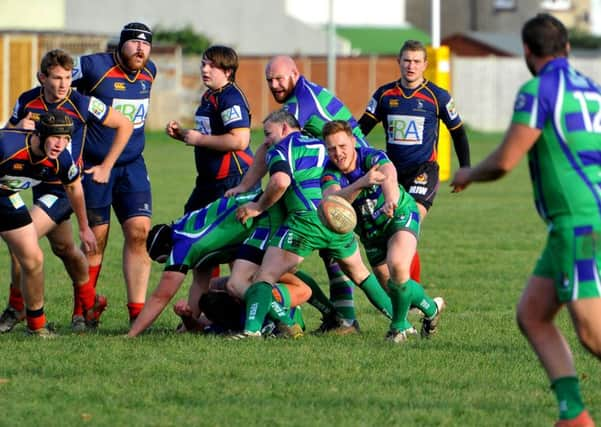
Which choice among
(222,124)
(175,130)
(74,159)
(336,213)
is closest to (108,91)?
(175,130)

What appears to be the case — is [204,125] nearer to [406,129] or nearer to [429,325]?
[406,129]

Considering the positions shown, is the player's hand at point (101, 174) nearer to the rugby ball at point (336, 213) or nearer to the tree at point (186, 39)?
the rugby ball at point (336, 213)

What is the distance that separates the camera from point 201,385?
297 inches

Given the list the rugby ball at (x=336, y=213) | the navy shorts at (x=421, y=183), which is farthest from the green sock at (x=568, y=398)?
the navy shorts at (x=421, y=183)

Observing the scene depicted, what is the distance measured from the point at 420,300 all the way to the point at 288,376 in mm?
1647

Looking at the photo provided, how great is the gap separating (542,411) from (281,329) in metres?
2.83

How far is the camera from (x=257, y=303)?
356 inches

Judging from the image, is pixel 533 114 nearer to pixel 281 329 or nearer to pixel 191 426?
pixel 191 426

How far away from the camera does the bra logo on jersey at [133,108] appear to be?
10.3 m

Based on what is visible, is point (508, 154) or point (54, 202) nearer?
point (508, 154)

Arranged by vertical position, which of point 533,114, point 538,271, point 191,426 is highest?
point 533,114

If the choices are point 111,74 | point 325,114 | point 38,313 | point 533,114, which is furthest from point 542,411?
point 111,74

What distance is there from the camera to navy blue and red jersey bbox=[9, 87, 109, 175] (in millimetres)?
9609

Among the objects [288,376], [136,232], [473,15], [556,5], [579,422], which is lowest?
[288,376]
